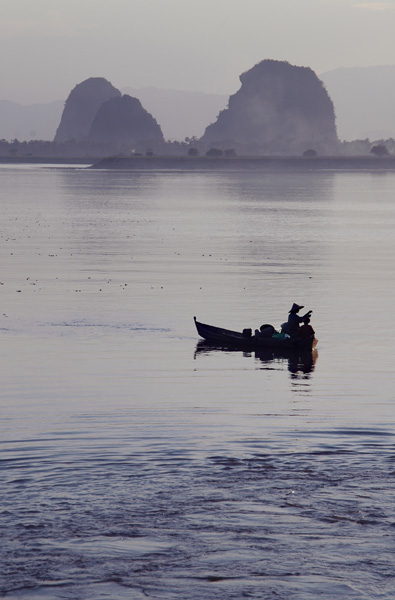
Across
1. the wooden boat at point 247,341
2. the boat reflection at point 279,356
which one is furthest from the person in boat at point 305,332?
the boat reflection at point 279,356

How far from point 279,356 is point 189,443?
40.9 feet

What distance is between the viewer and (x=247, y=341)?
1298 inches

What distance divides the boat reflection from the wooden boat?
0.43 ft

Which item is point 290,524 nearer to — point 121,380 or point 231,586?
point 231,586

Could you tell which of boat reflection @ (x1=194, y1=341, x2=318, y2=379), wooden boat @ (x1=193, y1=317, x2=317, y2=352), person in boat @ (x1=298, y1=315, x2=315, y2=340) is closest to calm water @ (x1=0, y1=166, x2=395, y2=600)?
boat reflection @ (x1=194, y1=341, x2=318, y2=379)

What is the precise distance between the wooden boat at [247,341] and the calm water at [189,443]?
0.53 meters

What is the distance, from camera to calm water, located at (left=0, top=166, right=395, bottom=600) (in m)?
14.3

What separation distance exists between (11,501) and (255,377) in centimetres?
1323

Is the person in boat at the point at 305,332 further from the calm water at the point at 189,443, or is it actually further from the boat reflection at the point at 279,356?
the calm water at the point at 189,443

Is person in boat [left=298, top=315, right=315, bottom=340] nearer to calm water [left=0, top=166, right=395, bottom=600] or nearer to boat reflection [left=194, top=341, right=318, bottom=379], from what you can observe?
boat reflection [left=194, top=341, right=318, bottom=379]

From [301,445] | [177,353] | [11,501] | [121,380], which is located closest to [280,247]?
[177,353]

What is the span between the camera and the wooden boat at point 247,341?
106 ft

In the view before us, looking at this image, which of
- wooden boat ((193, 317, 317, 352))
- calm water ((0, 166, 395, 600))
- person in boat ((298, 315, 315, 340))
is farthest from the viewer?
wooden boat ((193, 317, 317, 352))

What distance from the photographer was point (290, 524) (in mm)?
15734
